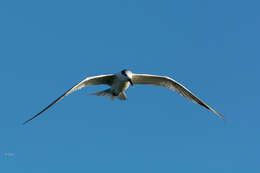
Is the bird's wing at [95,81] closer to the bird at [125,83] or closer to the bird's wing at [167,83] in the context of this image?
the bird at [125,83]

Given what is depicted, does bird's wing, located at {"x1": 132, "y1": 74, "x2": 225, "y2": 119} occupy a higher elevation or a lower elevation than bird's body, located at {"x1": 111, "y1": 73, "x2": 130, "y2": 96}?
higher

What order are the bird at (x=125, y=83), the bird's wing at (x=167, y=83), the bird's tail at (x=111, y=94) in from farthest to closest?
the bird's wing at (x=167, y=83) < the bird's tail at (x=111, y=94) < the bird at (x=125, y=83)

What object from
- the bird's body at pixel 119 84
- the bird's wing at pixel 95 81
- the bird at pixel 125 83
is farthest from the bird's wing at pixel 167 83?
the bird's wing at pixel 95 81

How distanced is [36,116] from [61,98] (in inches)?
77.8

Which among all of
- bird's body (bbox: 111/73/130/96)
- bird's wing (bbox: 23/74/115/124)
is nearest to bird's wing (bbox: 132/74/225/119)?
bird's body (bbox: 111/73/130/96)

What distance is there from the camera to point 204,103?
2389 centimetres

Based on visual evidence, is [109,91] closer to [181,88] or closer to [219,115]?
[181,88]

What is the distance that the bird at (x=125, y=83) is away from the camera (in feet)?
72.8

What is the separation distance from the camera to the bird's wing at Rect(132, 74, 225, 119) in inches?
931

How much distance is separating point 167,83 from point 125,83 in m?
2.85

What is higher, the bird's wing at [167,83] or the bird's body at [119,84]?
the bird's wing at [167,83]

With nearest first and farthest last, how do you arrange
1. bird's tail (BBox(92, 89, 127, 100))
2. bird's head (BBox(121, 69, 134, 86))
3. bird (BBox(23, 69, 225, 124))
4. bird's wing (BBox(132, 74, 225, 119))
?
bird's head (BBox(121, 69, 134, 86))
bird (BBox(23, 69, 225, 124))
bird's tail (BBox(92, 89, 127, 100))
bird's wing (BBox(132, 74, 225, 119))

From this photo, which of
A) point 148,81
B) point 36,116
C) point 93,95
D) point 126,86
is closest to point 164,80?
point 148,81

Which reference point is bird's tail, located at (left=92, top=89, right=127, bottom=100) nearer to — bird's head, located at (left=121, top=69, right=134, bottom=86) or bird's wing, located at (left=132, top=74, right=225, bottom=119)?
bird's wing, located at (left=132, top=74, right=225, bottom=119)
